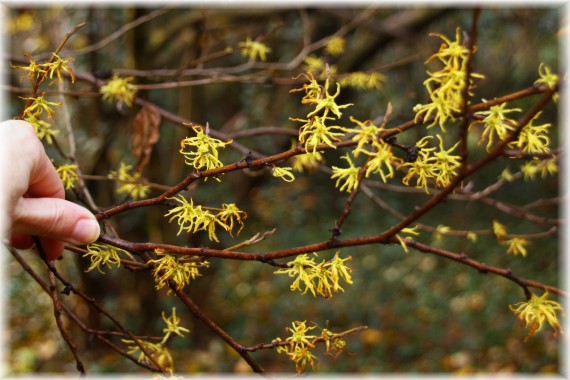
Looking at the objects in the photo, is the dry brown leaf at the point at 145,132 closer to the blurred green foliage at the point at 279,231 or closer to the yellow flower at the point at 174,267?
the yellow flower at the point at 174,267

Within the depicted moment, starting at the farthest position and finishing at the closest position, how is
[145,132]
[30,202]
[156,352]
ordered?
[145,132] → [156,352] → [30,202]

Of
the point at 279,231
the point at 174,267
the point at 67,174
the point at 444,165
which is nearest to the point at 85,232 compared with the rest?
the point at 174,267

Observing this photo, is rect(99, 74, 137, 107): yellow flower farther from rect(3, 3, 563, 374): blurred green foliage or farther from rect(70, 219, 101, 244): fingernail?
rect(3, 3, 563, 374): blurred green foliage

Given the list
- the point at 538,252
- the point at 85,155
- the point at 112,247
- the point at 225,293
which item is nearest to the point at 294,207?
the point at 225,293

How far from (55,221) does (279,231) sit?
5181 millimetres

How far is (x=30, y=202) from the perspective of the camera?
39.0 inches

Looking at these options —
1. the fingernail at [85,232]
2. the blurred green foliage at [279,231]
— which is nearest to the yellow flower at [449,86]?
the fingernail at [85,232]

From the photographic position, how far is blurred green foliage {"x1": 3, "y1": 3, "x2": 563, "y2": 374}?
3.96m

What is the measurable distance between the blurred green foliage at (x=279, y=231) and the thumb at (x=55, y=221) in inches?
85.6

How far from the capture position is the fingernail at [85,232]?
39.7 inches

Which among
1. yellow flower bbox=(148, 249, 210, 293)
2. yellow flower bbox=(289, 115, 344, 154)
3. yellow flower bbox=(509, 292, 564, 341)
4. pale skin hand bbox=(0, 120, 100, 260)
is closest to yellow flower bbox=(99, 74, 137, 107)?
pale skin hand bbox=(0, 120, 100, 260)

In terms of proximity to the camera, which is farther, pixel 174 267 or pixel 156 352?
pixel 156 352

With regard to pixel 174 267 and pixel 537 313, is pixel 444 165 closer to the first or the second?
pixel 537 313

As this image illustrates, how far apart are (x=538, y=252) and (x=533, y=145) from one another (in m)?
4.51
